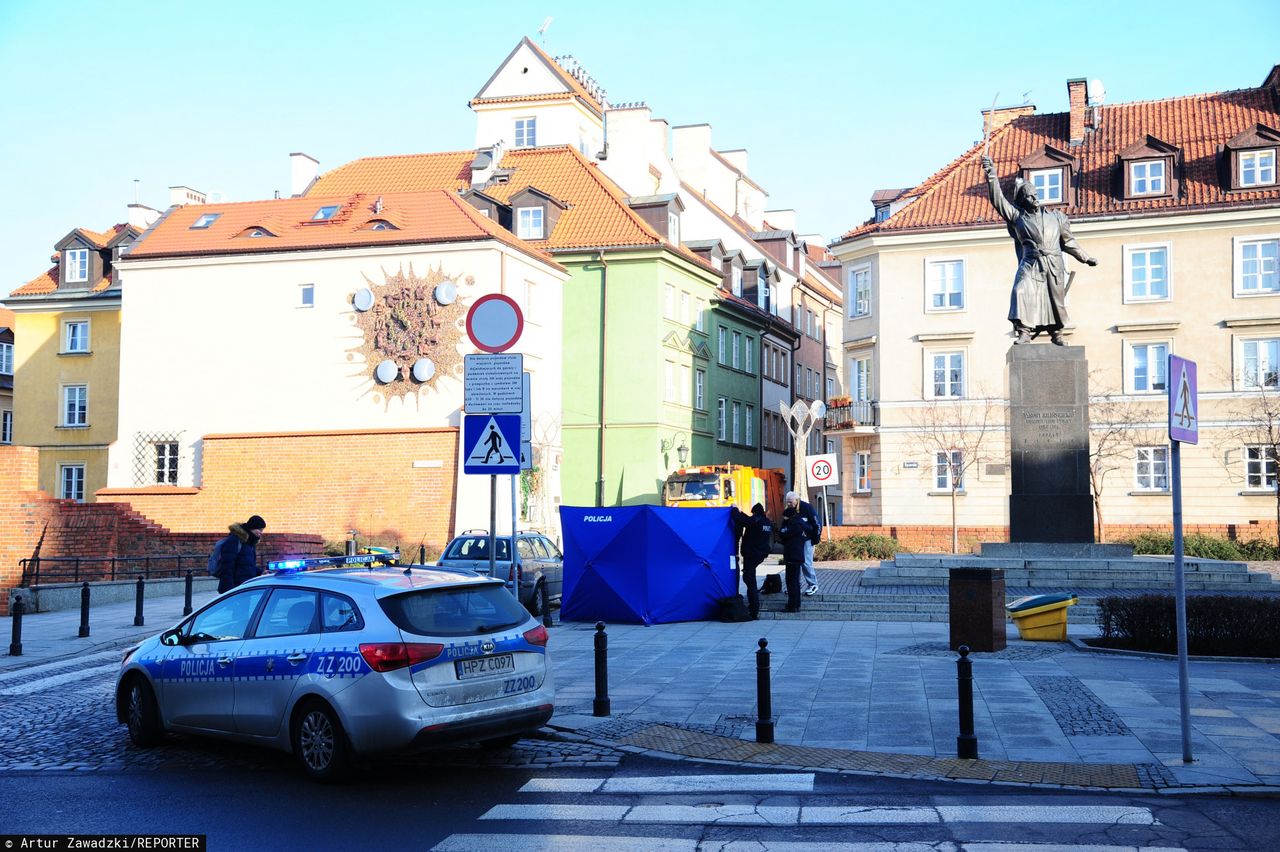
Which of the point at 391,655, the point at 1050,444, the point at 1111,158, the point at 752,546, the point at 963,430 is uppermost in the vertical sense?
the point at 1111,158

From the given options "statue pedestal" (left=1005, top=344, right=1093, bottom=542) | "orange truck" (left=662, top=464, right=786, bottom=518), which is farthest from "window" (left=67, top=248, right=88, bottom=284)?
"statue pedestal" (left=1005, top=344, right=1093, bottom=542)

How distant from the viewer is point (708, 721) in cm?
1138

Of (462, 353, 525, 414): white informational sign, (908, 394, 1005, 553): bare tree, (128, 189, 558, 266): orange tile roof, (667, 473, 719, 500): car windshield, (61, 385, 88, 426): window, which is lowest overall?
(667, 473, 719, 500): car windshield

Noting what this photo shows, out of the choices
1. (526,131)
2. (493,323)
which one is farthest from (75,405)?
(493,323)

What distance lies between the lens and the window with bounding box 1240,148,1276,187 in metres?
43.9

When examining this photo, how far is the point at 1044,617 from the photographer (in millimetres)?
16922

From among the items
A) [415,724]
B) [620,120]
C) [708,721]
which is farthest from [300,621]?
[620,120]

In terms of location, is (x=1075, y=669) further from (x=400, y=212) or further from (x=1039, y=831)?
(x=400, y=212)

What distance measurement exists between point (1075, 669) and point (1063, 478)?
9.44 metres

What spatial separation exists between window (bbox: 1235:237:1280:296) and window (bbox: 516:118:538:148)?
3135 cm

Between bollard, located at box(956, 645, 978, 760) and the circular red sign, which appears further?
the circular red sign

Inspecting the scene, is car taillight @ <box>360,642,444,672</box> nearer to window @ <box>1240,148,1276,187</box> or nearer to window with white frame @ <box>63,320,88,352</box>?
window @ <box>1240,148,1276,187</box>

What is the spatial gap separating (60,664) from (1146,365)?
38564mm

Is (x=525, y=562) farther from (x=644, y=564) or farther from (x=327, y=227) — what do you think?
(x=327, y=227)
